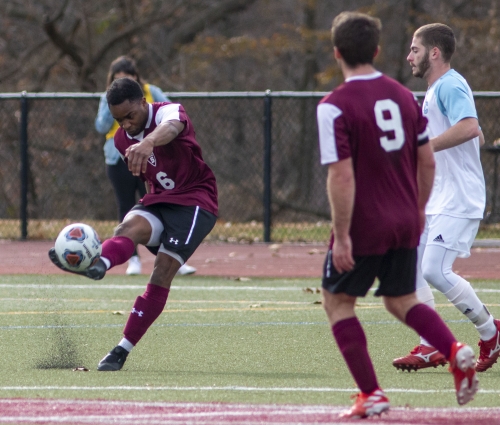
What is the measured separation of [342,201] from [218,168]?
13.8m

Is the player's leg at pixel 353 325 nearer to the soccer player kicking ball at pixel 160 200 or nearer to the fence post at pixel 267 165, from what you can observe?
the soccer player kicking ball at pixel 160 200

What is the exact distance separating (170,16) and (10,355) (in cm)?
1645

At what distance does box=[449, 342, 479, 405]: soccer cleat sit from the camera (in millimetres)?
4867

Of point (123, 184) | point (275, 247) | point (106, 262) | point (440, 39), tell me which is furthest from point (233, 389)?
point (275, 247)

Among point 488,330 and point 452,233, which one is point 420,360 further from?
point 452,233

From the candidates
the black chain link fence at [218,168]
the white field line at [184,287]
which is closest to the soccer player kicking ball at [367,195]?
the white field line at [184,287]

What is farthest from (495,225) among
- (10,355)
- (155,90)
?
(10,355)

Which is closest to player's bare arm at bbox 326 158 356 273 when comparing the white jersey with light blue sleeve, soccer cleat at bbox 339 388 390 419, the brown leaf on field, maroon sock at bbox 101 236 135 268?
soccer cleat at bbox 339 388 390 419

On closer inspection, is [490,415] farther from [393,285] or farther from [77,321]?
[77,321]

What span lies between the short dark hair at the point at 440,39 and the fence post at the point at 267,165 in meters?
8.50

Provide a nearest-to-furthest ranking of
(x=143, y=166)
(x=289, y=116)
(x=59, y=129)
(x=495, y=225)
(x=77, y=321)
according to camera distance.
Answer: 1. (x=143, y=166)
2. (x=77, y=321)
3. (x=495, y=225)
4. (x=289, y=116)
5. (x=59, y=129)

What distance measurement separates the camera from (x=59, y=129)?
730 inches

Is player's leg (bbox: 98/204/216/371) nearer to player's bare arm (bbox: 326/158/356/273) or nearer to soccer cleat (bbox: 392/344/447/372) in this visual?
soccer cleat (bbox: 392/344/447/372)

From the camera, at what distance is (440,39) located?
21.6 feet
